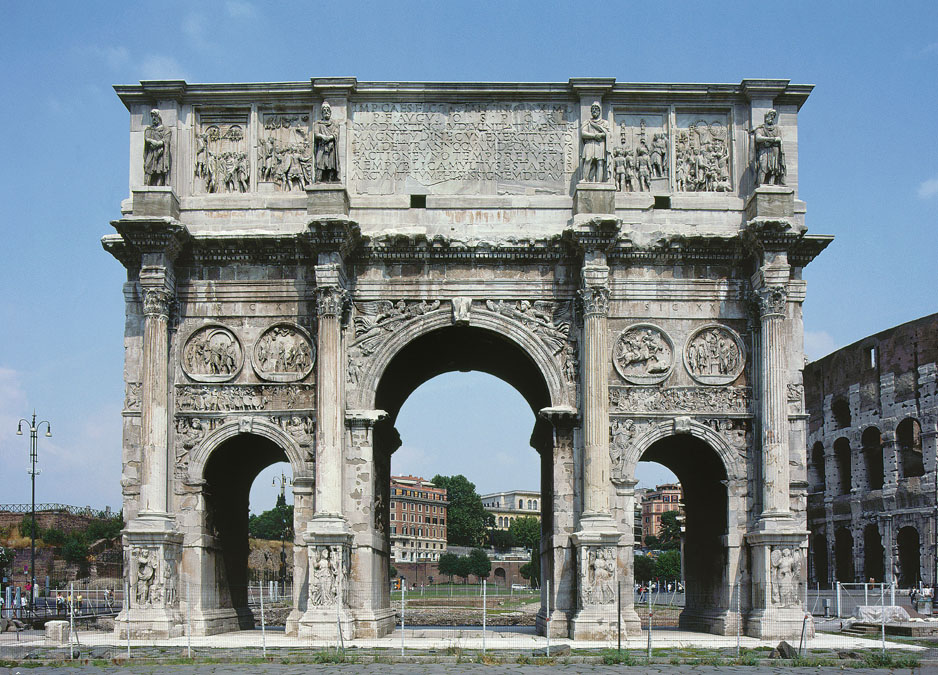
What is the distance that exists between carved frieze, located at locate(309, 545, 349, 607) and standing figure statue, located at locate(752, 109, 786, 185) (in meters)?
10.9

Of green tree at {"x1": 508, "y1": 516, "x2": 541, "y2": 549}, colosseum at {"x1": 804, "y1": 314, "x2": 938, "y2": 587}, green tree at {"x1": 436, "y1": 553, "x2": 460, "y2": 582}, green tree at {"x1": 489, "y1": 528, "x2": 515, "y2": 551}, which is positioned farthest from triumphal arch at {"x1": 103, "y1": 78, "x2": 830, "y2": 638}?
green tree at {"x1": 489, "y1": 528, "x2": 515, "y2": 551}

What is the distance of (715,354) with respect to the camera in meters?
21.6

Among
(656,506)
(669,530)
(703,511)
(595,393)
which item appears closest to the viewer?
(595,393)

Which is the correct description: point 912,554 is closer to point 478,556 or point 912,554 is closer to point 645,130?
point 645,130

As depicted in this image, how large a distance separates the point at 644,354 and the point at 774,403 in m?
2.64

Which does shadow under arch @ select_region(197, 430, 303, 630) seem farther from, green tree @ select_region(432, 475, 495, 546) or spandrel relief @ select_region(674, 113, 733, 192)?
green tree @ select_region(432, 475, 495, 546)

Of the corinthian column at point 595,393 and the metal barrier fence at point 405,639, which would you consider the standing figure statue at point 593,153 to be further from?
the metal barrier fence at point 405,639

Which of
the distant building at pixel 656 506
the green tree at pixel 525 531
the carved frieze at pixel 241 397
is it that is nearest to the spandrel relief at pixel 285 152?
the carved frieze at pixel 241 397

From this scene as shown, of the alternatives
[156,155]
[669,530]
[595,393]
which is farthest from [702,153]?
[669,530]

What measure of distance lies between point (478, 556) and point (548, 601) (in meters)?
68.0

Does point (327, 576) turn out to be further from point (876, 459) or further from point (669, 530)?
point (669, 530)

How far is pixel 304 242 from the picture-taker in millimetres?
21094

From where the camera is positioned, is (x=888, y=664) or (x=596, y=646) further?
(x=596, y=646)

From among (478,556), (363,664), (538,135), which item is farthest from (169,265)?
(478,556)
